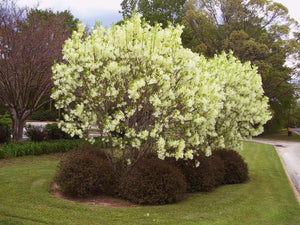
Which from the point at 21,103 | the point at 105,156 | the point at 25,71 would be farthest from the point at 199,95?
the point at 21,103

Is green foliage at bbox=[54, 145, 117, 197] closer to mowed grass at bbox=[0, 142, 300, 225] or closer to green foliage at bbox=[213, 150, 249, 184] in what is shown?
mowed grass at bbox=[0, 142, 300, 225]

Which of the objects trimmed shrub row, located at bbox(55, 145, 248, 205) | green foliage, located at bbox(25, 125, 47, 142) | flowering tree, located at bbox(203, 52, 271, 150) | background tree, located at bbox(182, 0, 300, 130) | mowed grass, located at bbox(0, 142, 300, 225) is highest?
background tree, located at bbox(182, 0, 300, 130)

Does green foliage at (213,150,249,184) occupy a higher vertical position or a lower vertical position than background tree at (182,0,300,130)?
lower

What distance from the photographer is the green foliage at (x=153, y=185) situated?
7.48 m

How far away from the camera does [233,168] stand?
10.6 meters

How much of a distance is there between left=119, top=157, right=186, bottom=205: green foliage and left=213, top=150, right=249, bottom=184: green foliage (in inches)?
130

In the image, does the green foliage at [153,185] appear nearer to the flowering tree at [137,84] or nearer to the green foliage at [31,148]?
the flowering tree at [137,84]

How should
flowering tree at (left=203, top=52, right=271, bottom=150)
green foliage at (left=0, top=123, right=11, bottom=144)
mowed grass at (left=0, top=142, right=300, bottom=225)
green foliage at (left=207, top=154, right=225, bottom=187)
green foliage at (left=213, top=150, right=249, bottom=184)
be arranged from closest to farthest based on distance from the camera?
mowed grass at (left=0, top=142, right=300, bottom=225), green foliage at (left=207, top=154, right=225, bottom=187), flowering tree at (left=203, top=52, right=271, bottom=150), green foliage at (left=213, top=150, right=249, bottom=184), green foliage at (left=0, top=123, right=11, bottom=144)

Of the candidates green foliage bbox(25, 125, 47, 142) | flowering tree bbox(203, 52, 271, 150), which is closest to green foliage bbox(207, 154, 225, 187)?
flowering tree bbox(203, 52, 271, 150)

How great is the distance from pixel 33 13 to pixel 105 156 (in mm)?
10089

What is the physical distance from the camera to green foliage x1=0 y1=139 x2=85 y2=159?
501 inches

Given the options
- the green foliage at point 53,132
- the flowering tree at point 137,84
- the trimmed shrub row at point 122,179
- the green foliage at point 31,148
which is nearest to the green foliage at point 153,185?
the trimmed shrub row at point 122,179

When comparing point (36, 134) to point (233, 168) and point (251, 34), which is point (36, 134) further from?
point (251, 34)

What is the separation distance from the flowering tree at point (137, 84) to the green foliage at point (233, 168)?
3151 millimetres
